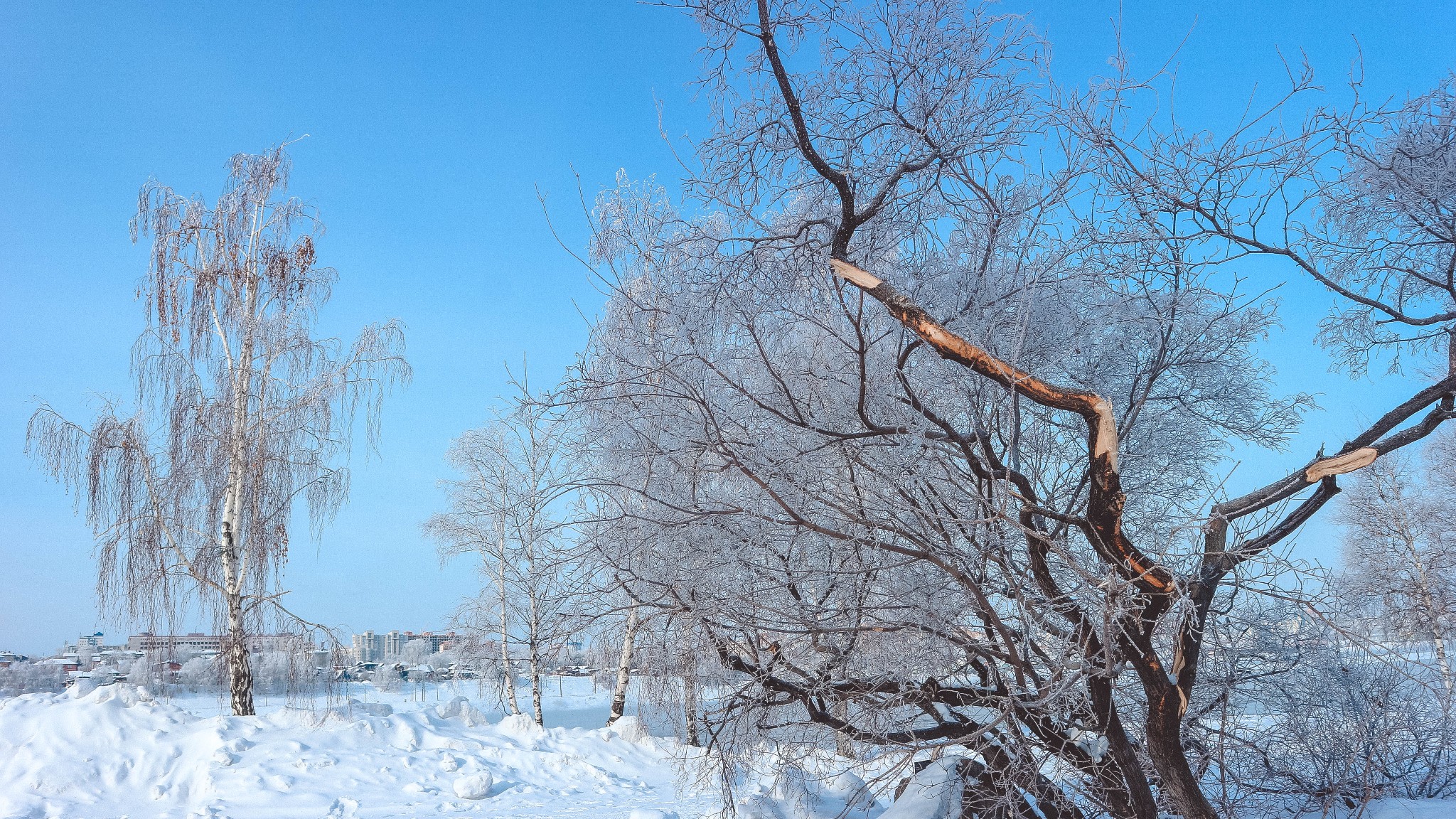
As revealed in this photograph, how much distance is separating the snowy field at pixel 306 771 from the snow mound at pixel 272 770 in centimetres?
2

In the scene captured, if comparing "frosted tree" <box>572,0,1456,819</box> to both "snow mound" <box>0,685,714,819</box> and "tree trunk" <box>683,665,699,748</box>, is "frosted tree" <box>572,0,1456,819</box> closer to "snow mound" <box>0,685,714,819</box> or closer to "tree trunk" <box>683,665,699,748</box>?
"tree trunk" <box>683,665,699,748</box>

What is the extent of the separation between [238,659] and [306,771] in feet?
6.39

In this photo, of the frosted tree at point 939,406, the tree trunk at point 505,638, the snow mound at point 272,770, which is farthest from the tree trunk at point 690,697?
the tree trunk at point 505,638

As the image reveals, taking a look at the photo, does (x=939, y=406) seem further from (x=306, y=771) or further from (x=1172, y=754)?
(x=306, y=771)

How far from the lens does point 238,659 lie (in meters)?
10.1

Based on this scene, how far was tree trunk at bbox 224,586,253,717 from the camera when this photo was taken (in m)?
10.0

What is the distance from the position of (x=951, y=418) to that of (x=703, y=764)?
2.40 meters

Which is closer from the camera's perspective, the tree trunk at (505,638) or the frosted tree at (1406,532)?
the frosted tree at (1406,532)

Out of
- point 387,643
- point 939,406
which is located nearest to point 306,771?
point 939,406

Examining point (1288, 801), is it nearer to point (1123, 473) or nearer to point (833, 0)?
point (1123, 473)

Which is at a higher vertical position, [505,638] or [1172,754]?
[505,638]

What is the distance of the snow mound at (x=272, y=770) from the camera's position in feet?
26.8

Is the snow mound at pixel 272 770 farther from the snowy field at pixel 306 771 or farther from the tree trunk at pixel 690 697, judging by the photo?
the tree trunk at pixel 690 697

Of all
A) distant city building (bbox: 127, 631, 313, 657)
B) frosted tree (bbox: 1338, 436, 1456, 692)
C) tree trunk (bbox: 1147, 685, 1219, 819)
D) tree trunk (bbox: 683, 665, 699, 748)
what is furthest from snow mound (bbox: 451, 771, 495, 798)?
frosted tree (bbox: 1338, 436, 1456, 692)
